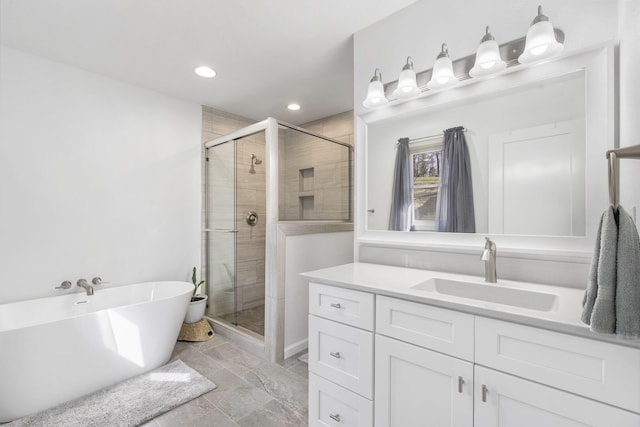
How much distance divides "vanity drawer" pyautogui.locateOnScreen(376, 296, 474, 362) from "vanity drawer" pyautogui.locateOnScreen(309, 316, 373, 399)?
13 centimetres

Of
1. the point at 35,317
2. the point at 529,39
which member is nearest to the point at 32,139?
the point at 35,317

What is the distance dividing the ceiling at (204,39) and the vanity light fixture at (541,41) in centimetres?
79

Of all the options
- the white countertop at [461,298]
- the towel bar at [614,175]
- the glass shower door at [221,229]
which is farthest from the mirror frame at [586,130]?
the glass shower door at [221,229]

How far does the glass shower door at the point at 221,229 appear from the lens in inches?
117

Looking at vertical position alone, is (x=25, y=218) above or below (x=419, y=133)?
below

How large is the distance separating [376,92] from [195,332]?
2.65 metres

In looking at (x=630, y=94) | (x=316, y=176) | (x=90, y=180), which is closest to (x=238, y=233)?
(x=316, y=176)

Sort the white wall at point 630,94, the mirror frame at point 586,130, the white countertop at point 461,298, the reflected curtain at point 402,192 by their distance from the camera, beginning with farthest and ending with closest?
1. the reflected curtain at point 402,192
2. the mirror frame at point 586,130
3. the white wall at point 630,94
4. the white countertop at point 461,298

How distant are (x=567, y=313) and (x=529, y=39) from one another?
113cm

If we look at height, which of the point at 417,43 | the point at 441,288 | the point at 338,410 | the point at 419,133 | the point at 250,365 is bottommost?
the point at 250,365

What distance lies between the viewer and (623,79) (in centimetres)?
109

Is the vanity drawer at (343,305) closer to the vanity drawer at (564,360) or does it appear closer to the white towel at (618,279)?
the vanity drawer at (564,360)

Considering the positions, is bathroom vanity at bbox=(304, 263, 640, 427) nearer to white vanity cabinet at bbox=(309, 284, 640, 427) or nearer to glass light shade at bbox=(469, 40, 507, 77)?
white vanity cabinet at bbox=(309, 284, 640, 427)

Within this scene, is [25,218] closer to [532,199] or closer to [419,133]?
[419,133]
